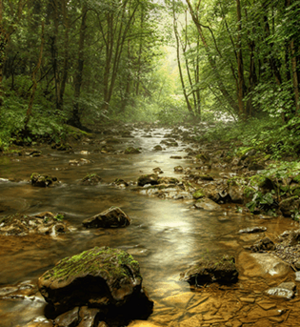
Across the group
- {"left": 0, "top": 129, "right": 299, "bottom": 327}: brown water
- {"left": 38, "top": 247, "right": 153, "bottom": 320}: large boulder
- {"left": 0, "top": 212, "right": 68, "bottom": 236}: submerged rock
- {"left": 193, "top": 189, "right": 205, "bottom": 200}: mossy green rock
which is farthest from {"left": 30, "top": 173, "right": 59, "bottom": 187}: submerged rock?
{"left": 38, "top": 247, "right": 153, "bottom": 320}: large boulder

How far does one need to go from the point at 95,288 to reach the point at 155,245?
65.8 inches

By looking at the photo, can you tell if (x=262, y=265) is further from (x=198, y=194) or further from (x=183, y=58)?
(x=183, y=58)

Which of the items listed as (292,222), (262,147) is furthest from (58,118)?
(292,222)

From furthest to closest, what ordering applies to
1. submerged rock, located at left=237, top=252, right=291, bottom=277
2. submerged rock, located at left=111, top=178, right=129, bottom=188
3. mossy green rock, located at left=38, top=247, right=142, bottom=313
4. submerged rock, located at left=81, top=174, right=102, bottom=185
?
submerged rock, located at left=81, top=174, right=102, bottom=185, submerged rock, located at left=111, top=178, right=129, bottom=188, submerged rock, located at left=237, top=252, right=291, bottom=277, mossy green rock, located at left=38, top=247, right=142, bottom=313

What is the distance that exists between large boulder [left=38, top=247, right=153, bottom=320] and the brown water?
24 centimetres

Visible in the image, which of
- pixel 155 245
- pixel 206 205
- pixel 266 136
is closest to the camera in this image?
pixel 155 245

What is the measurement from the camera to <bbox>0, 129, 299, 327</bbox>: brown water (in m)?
2.29

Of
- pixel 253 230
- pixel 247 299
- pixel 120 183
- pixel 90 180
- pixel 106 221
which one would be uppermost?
pixel 90 180

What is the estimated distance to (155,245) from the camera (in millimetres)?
3752

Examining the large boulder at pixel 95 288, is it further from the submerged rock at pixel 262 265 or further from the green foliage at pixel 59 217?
the green foliage at pixel 59 217

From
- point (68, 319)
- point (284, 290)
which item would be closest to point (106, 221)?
point (68, 319)

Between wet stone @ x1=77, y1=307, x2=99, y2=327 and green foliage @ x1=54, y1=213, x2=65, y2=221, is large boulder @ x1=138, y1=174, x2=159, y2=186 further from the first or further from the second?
wet stone @ x1=77, y1=307, x2=99, y2=327

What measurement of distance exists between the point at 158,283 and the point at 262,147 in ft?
23.8

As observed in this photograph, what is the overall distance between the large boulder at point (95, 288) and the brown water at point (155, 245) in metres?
0.24
